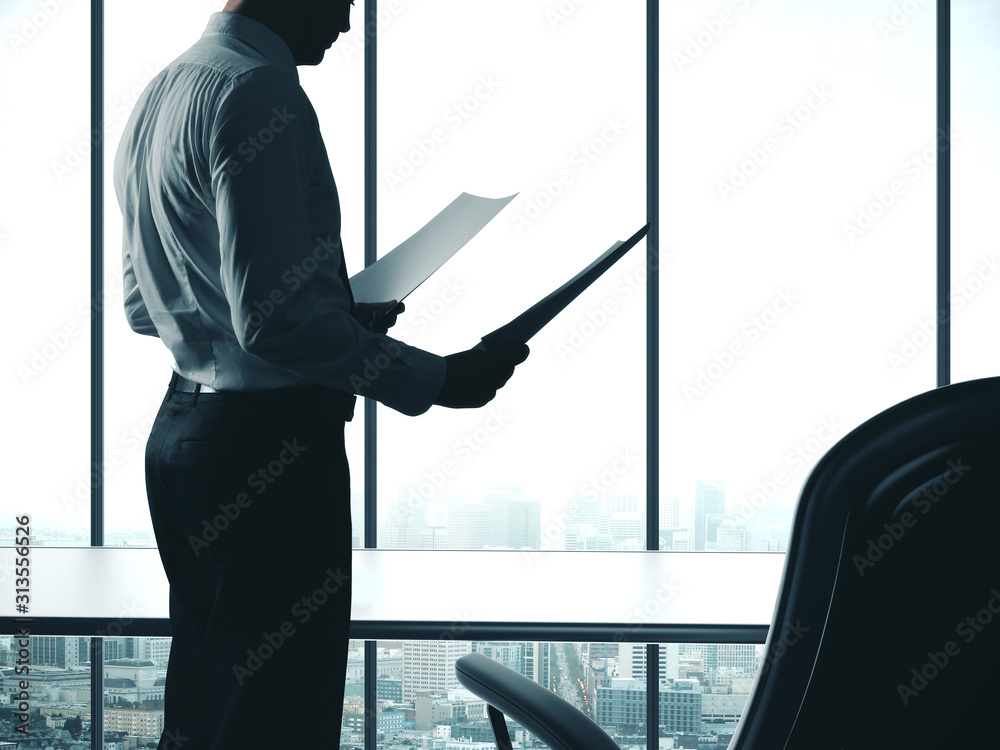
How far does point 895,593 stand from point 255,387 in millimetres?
760

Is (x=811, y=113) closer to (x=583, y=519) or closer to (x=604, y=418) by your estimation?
(x=604, y=418)

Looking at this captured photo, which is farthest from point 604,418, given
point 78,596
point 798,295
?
point 78,596

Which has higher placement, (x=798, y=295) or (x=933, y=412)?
(x=798, y=295)

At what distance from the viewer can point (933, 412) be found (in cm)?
44

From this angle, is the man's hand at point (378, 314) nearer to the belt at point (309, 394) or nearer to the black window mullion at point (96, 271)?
the belt at point (309, 394)

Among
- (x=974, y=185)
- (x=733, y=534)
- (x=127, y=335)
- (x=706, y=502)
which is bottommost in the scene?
(x=733, y=534)

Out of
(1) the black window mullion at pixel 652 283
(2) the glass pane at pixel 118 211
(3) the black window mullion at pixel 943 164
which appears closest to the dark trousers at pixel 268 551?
(2) the glass pane at pixel 118 211

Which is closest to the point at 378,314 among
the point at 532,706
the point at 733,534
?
the point at 532,706

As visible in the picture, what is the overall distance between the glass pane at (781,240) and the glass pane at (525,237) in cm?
19

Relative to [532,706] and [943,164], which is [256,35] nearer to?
[532,706]

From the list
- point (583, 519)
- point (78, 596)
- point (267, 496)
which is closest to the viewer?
point (267, 496)

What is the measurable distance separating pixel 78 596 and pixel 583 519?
2007 mm

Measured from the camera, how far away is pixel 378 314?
1.18 meters

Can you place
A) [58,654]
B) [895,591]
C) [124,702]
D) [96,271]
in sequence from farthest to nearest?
[96,271]
[124,702]
[58,654]
[895,591]
